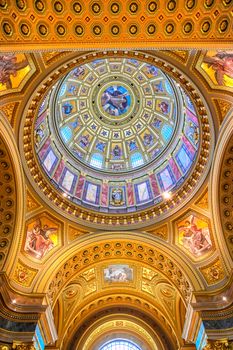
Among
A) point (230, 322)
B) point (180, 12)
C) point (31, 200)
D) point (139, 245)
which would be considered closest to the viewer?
point (180, 12)

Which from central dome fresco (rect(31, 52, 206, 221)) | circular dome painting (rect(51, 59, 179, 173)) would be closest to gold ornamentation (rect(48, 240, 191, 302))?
central dome fresco (rect(31, 52, 206, 221))

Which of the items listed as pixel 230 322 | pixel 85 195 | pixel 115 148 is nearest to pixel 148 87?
pixel 115 148

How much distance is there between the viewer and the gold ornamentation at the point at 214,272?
50.5ft

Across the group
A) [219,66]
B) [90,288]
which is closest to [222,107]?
[219,66]

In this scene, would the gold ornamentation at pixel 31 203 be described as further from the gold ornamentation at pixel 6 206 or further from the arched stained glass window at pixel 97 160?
the arched stained glass window at pixel 97 160

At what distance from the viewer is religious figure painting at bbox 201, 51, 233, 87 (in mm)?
11055

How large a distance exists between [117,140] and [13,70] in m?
12.8

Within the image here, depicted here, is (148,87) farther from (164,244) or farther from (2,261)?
(2,261)

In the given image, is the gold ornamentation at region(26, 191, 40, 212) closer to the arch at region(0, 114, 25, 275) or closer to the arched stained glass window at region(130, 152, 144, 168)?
the arch at region(0, 114, 25, 275)

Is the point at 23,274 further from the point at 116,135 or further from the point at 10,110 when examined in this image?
the point at 116,135

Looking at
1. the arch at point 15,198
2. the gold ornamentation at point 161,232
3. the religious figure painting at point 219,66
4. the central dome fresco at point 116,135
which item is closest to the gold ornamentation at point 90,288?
the central dome fresco at point 116,135

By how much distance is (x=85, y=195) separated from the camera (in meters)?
19.6

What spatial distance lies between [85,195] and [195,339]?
33.3 ft

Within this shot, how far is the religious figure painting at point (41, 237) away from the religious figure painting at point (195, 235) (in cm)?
711
